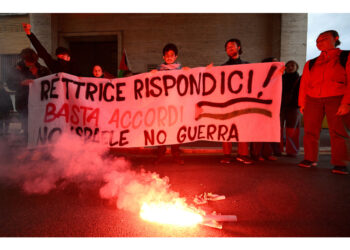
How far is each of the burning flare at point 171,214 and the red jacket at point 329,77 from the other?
2.55 metres

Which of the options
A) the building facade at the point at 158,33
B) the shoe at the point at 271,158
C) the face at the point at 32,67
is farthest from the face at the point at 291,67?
the building facade at the point at 158,33

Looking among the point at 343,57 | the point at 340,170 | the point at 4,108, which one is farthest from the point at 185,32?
the point at 340,170

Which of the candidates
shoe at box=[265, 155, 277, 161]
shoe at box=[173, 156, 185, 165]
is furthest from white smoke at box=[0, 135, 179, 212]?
shoe at box=[265, 155, 277, 161]

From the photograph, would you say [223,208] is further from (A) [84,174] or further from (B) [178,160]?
(A) [84,174]

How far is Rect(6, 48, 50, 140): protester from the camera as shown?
3.42m

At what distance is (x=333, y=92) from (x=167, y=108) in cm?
230

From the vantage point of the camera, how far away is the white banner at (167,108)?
3064 millimetres

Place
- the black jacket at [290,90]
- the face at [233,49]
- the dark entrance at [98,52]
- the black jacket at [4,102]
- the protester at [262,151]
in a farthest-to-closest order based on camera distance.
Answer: the dark entrance at [98,52] < the black jacket at [4,102] < the black jacket at [290,90] < the protester at [262,151] < the face at [233,49]

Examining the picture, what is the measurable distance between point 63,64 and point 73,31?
8060 mm

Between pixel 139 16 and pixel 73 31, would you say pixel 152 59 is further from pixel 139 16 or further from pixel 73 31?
pixel 73 31

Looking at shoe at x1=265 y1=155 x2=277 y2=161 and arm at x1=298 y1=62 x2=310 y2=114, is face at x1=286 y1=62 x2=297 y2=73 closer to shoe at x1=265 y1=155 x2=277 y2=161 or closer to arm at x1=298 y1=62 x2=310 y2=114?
arm at x1=298 y1=62 x2=310 y2=114

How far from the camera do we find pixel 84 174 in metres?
2.82

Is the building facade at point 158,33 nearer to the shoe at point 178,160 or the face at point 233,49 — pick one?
the face at point 233,49

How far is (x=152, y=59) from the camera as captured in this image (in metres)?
9.93
